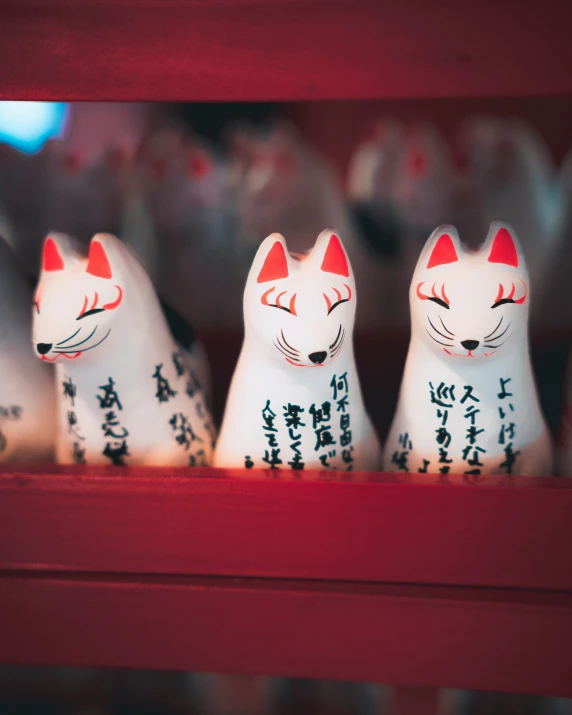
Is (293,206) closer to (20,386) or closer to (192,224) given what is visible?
(192,224)

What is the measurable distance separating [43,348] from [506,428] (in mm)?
422

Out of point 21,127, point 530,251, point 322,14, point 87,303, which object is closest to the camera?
point 322,14

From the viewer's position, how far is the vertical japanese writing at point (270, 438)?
58 centimetres

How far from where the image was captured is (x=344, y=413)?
1.95ft

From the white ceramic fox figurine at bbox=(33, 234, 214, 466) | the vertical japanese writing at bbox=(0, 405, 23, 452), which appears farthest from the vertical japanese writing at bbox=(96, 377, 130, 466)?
the vertical japanese writing at bbox=(0, 405, 23, 452)

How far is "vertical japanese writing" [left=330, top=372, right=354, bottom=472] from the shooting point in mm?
583

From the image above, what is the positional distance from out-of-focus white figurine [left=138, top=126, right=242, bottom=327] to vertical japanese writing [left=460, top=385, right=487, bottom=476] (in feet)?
1.12

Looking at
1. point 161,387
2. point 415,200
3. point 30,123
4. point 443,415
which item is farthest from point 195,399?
point 30,123

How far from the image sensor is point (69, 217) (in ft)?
2.60

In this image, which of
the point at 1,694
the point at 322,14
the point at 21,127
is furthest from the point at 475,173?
the point at 1,694

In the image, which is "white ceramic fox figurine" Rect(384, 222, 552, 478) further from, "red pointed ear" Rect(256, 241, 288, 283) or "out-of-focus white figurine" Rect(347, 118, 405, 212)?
"out-of-focus white figurine" Rect(347, 118, 405, 212)

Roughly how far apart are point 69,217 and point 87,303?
298mm

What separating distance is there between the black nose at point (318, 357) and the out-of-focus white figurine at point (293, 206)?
0.26 m

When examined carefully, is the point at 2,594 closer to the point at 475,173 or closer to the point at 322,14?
the point at 322,14
